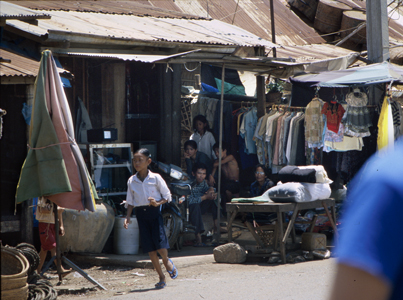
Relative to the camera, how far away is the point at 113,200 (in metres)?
9.34

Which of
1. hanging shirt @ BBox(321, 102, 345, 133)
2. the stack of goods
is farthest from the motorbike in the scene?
hanging shirt @ BBox(321, 102, 345, 133)

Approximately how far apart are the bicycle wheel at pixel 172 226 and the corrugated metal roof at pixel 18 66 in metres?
3.27

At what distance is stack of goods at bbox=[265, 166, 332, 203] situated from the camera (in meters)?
7.82

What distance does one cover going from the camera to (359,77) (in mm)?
9094

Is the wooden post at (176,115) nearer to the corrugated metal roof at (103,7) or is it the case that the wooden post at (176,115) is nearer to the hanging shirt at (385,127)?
the corrugated metal roof at (103,7)

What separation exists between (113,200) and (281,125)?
3.53 metres

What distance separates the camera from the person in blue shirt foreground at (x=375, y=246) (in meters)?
1.17

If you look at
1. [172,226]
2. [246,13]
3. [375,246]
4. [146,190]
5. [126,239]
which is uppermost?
[246,13]

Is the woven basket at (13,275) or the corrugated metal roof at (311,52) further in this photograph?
the corrugated metal roof at (311,52)

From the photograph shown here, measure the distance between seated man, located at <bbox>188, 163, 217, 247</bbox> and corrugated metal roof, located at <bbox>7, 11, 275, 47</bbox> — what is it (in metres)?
2.46

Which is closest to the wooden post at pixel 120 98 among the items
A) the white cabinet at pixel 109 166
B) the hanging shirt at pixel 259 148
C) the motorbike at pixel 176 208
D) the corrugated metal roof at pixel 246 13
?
the white cabinet at pixel 109 166

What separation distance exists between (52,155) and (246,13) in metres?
10.5

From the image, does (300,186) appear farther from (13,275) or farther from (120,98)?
(13,275)

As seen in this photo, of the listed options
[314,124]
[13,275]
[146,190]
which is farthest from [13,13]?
[314,124]
